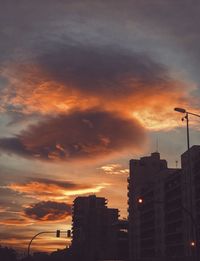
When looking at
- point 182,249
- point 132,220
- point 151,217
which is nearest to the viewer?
point 182,249

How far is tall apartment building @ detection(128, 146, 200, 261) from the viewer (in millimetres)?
107188

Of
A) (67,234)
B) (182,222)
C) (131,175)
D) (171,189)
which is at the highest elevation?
(131,175)

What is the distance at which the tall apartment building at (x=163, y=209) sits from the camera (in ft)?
352

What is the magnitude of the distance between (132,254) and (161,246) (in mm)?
36050

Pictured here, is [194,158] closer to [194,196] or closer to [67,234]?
[194,196]

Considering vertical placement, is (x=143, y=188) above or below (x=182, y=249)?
above

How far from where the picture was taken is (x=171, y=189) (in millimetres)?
126375

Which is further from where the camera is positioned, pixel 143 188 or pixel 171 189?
pixel 143 188

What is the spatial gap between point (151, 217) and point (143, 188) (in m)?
17.0

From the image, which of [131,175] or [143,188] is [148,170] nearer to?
[131,175]

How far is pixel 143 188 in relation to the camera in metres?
163

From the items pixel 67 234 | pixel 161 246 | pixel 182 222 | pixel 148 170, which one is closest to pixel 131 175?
pixel 148 170

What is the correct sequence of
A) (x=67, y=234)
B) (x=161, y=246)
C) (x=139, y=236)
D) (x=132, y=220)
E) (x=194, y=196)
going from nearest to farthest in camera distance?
1. (x=67, y=234)
2. (x=194, y=196)
3. (x=161, y=246)
4. (x=139, y=236)
5. (x=132, y=220)

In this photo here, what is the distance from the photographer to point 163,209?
13462 cm
